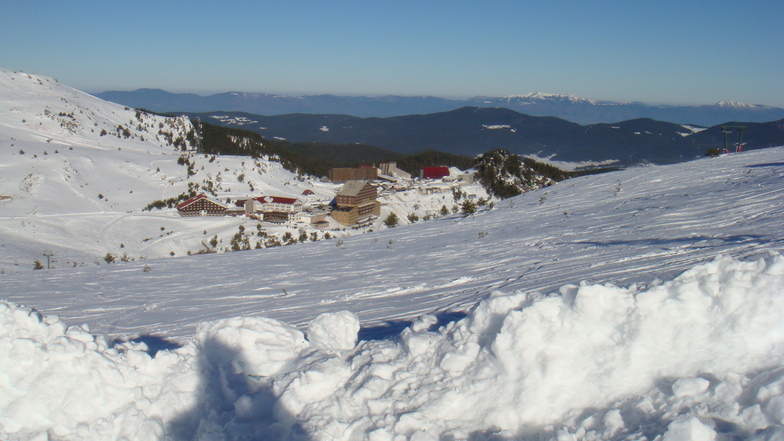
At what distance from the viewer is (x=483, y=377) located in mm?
3002

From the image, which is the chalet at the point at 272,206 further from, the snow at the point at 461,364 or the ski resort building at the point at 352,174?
the ski resort building at the point at 352,174

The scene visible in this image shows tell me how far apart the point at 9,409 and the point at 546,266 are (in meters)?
5.18

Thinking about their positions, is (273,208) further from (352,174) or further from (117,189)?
(352,174)

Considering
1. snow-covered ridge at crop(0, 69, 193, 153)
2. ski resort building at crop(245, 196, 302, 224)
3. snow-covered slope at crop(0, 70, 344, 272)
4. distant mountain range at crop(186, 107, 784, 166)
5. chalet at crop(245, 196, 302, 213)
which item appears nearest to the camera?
snow-covered slope at crop(0, 70, 344, 272)

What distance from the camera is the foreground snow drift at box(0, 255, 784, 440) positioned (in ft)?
8.69

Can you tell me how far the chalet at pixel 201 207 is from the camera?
3219 cm

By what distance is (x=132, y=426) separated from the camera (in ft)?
10.5

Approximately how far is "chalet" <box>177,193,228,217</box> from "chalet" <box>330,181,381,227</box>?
24.2 feet

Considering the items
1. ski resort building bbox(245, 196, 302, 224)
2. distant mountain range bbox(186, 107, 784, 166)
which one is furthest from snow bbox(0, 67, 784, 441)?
distant mountain range bbox(186, 107, 784, 166)

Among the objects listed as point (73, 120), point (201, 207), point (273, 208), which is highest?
point (73, 120)

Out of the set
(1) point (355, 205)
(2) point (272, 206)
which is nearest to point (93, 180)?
(2) point (272, 206)

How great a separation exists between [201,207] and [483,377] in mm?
32778

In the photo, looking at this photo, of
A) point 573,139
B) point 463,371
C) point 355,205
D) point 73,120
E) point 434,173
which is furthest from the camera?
point 573,139

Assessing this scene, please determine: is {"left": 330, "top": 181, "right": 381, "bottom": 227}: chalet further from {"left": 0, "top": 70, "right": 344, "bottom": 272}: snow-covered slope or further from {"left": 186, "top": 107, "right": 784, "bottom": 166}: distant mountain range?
{"left": 186, "top": 107, "right": 784, "bottom": 166}: distant mountain range
